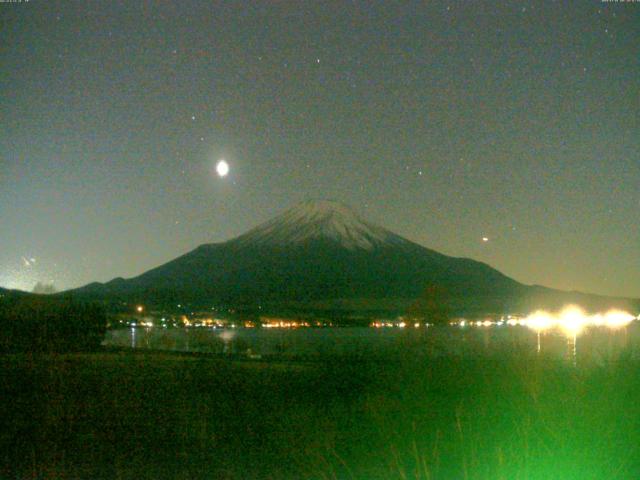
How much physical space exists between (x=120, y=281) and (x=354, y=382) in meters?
106

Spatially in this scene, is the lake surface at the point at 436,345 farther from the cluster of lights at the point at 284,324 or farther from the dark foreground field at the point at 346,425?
the cluster of lights at the point at 284,324

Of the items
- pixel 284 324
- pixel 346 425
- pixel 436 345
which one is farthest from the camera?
pixel 284 324

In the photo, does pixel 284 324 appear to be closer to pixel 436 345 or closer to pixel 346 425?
pixel 436 345

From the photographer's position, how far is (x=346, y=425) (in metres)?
13.9

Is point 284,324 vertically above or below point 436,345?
below

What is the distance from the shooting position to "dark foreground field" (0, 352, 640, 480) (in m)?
9.71

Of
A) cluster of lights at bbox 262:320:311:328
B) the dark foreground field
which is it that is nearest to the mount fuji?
cluster of lights at bbox 262:320:311:328

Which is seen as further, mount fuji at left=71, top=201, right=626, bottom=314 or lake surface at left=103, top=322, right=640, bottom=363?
mount fuji at left=71, top=201, right=626, bottom=314

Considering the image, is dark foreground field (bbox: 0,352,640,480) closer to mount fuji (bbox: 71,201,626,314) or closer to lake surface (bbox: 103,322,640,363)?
lake surface (bbox: 103,322,640,363)

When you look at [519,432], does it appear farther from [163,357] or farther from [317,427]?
[163,357]

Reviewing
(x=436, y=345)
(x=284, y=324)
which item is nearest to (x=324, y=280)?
(x=284, y=324)

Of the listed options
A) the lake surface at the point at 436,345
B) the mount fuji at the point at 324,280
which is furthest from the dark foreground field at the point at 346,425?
the mount fuji at the point at 324,280

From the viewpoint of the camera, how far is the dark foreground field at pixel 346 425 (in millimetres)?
9711

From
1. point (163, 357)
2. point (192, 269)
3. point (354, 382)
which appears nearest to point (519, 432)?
point (354, 382)
